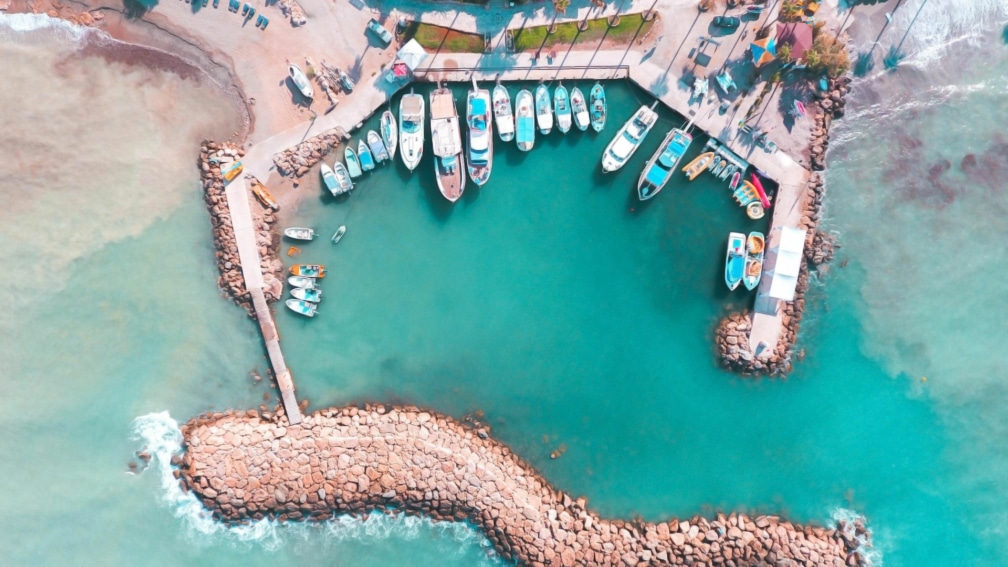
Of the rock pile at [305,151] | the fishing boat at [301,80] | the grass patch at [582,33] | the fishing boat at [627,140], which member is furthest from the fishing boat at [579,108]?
the fishing boat at [301,80]

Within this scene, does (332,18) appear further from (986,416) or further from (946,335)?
(986,416)

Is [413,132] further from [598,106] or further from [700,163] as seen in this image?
[700,163]

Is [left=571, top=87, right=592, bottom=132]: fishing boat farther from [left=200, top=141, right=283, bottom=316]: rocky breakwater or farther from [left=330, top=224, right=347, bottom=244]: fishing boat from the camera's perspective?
[left=200, top=141, right=283, bottom=316]: rocky breakwater

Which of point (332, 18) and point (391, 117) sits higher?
point (332, 18)

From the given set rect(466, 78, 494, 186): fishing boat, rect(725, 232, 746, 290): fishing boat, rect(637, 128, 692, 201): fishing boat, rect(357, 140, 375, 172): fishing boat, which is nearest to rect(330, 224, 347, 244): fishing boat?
rect(357, 140, 375, 172): fishing boat

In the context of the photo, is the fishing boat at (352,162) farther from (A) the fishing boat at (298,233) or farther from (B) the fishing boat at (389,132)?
(A) the fishing boat at (298,233)

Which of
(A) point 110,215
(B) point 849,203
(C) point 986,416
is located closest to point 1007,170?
(B) point 849,203

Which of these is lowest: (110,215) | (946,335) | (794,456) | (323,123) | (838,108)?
(110,215)
